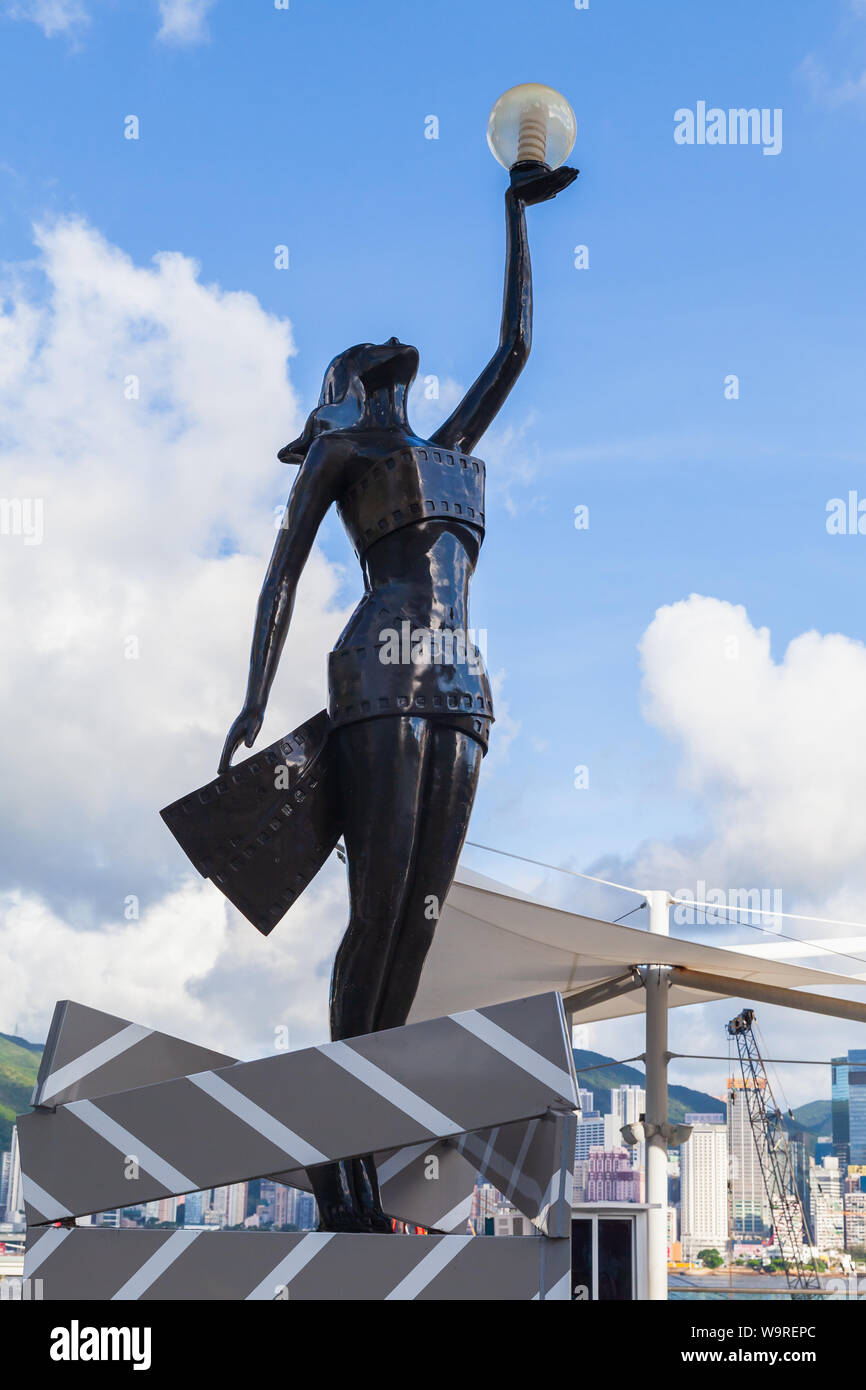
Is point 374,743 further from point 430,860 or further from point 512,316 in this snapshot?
point 512,316

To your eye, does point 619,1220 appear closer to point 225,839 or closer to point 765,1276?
point 225,839

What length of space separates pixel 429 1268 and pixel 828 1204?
76196 mm

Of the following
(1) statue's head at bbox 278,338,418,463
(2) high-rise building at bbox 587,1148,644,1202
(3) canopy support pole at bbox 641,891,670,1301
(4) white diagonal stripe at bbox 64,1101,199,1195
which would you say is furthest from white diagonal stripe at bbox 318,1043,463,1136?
(2) high-rise building at bbox 587,1148,644,1202

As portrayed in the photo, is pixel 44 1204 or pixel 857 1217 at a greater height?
pixel 44 1204

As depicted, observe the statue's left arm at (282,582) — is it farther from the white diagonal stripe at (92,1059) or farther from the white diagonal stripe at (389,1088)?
the white diagonal stripe at (389,1088)

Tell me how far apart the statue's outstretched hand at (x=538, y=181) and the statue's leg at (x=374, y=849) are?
2019mm

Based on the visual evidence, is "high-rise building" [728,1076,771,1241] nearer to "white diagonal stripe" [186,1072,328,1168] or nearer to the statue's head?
the statue's head

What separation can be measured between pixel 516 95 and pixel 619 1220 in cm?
1120

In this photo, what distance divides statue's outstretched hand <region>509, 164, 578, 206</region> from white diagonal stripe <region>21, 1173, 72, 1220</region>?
3.53 metres

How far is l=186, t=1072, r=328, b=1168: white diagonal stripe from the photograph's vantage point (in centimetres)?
294

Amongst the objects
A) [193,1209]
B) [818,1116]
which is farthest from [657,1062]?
[818,1116]

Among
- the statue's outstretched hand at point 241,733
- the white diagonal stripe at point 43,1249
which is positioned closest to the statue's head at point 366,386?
the statue's outstretched hand at point 241,733

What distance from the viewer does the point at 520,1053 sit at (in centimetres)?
287

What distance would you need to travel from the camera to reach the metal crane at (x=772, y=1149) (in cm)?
4638
